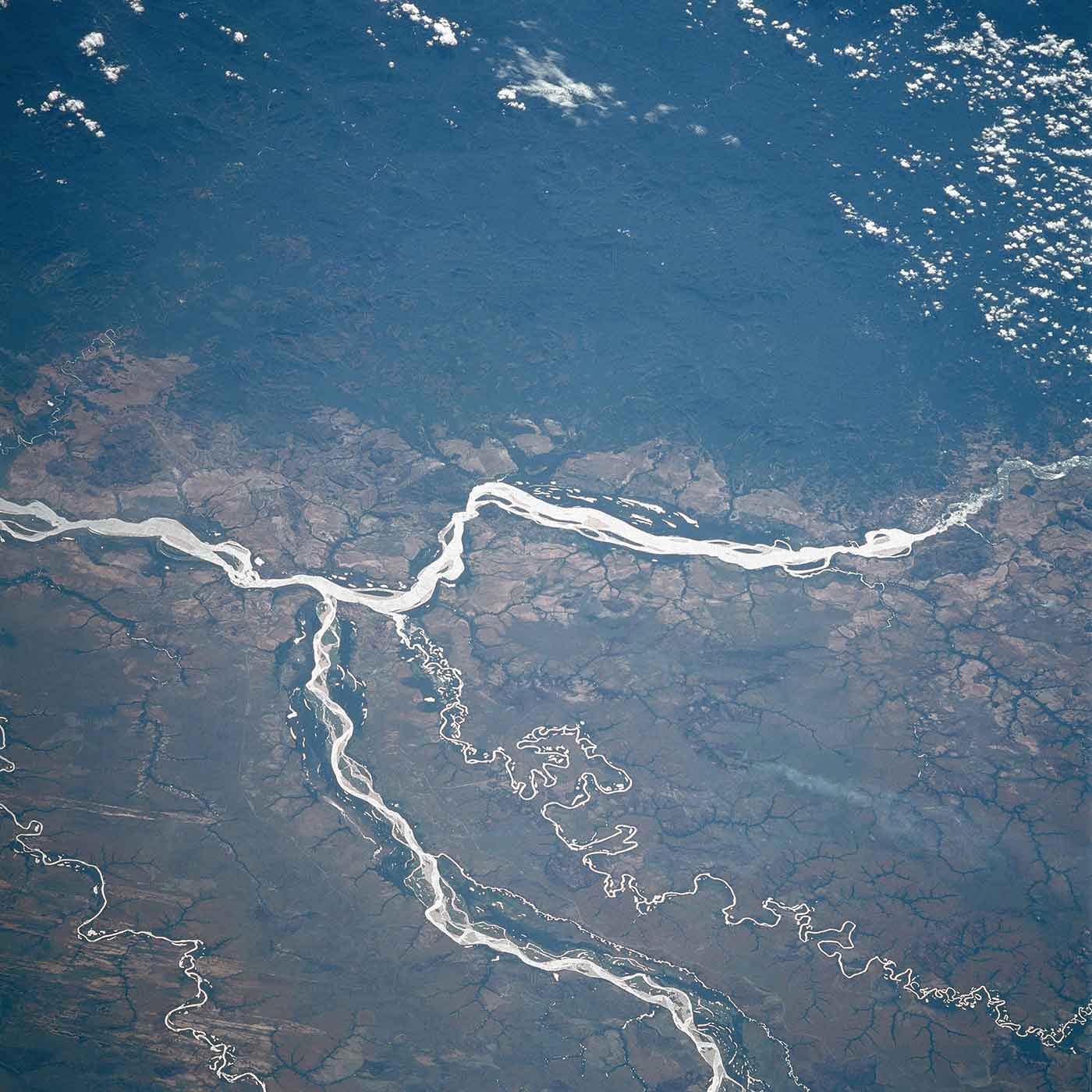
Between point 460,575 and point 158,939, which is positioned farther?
point 460,575

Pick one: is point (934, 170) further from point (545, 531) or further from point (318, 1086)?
point (318, 1086)

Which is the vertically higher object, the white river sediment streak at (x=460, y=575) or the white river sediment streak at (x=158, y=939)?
the white river sediment streak at (x=460, y=575)

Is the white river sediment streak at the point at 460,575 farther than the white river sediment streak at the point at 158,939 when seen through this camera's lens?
Yes

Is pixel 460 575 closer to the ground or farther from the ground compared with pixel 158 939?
farther from the ground

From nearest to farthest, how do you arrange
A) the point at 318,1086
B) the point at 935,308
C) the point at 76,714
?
the point at 318,1086
the point at 76,714
the point at 935,308

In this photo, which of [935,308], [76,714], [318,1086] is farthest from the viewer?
[935,308]

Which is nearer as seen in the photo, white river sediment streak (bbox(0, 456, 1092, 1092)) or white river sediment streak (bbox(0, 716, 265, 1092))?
white river sediment streak (bbox(0, 716, 265, 1092))

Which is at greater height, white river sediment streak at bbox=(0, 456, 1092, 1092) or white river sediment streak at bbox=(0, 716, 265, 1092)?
white river sediment streak at bbox=(0, 456, 1092, 1092)

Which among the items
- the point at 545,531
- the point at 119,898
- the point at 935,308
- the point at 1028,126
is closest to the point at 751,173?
the point at 935,308
